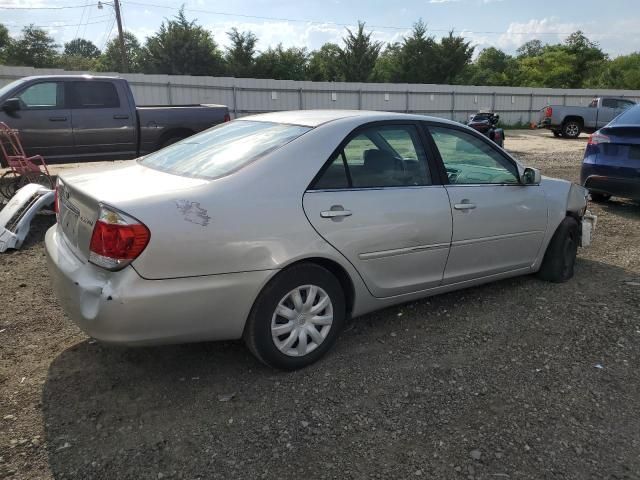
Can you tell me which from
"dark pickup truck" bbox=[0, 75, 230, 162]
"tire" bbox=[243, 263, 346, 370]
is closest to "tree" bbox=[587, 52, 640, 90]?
"dark pickup truck" bbox=[0, 75, 230, 162]

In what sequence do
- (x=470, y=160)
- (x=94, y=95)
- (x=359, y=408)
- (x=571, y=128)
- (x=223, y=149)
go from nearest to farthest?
(x=359, y=408) < (x=223, y=149) < (x=470, y=160) < (x=94, y=95) < (x=571, y=128)

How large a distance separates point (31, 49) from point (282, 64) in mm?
27405

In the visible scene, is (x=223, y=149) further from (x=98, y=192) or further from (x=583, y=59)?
(x=583, y=59)

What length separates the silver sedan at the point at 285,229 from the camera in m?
2.69

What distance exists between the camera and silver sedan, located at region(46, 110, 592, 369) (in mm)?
2693

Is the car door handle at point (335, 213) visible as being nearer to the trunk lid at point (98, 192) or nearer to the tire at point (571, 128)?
the trunk lid at point (98, 192)

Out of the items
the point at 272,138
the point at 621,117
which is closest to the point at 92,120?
the point at 272,138

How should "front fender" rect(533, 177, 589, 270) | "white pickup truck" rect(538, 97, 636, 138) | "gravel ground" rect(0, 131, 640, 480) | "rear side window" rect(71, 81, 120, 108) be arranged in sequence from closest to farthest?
"gravel ground" rect(0, 131, 640, 480), "front fender" rect(533, 177, 589, 270), "rear side window" rect(71, 81, 120, 108), "white pickup truck" rect(538, 97, 636, 138)

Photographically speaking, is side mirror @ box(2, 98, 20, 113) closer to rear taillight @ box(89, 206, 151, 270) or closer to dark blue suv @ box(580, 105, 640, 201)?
rear taillight @ box(89, 206, 151, 270)

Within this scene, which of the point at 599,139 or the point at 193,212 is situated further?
the point at 599,139

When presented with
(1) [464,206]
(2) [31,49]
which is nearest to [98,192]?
(1) [464,206]

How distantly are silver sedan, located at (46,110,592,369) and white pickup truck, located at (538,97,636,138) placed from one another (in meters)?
22.8

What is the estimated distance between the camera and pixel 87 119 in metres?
9.06

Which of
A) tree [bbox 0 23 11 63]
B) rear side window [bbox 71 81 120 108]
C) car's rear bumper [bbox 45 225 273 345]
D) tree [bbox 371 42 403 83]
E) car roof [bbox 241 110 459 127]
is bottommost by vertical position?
car's rear bumper [bbox 45 225 273 345]
